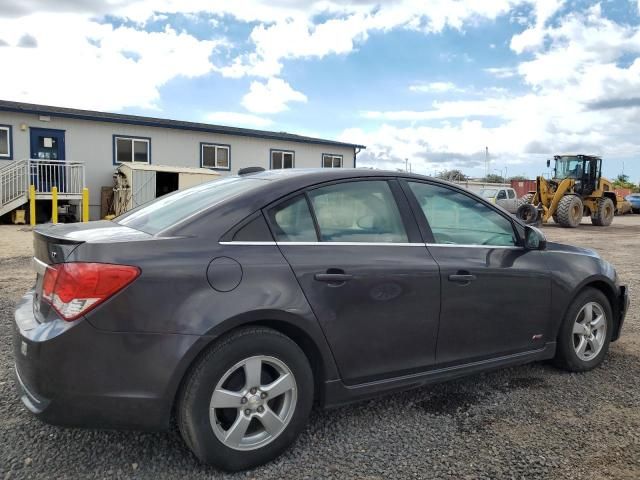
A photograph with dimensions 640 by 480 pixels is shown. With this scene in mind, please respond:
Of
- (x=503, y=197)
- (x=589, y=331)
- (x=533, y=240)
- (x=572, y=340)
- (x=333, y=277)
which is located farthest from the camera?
(x=503, y=197)

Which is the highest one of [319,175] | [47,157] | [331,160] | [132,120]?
[132,120]

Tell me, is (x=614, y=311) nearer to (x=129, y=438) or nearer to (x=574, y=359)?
(x=574, y=359)

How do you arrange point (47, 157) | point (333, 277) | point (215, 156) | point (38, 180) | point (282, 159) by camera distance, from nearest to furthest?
point (333, 277)
point (38, 180)
point (47, 157)
point (215, 156)
point (282, 159)

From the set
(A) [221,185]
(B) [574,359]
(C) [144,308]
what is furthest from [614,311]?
(C) [144,308]

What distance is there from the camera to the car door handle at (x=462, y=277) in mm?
3283

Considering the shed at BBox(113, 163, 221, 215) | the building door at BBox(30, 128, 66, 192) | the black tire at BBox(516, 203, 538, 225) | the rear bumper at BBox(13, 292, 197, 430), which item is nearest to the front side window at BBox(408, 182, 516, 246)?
the black tire at BBox(516, 203, 538, 225)

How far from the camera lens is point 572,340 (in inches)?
158

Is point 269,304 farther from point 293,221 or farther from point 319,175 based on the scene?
point 319,175

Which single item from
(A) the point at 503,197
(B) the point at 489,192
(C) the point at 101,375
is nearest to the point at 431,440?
(C) the point at 101,375

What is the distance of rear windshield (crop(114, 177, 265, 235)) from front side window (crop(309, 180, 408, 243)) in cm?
40

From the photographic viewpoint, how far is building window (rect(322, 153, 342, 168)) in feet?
85.0

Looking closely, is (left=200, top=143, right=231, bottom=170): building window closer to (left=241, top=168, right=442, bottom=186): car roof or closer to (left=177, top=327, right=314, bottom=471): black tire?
(left=241, top=168, right=442, bottom=186): car roof

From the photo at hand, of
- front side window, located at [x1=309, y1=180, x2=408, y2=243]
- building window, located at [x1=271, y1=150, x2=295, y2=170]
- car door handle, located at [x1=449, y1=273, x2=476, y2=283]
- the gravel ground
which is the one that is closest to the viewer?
the gravel ground

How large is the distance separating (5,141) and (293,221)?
18042mm
